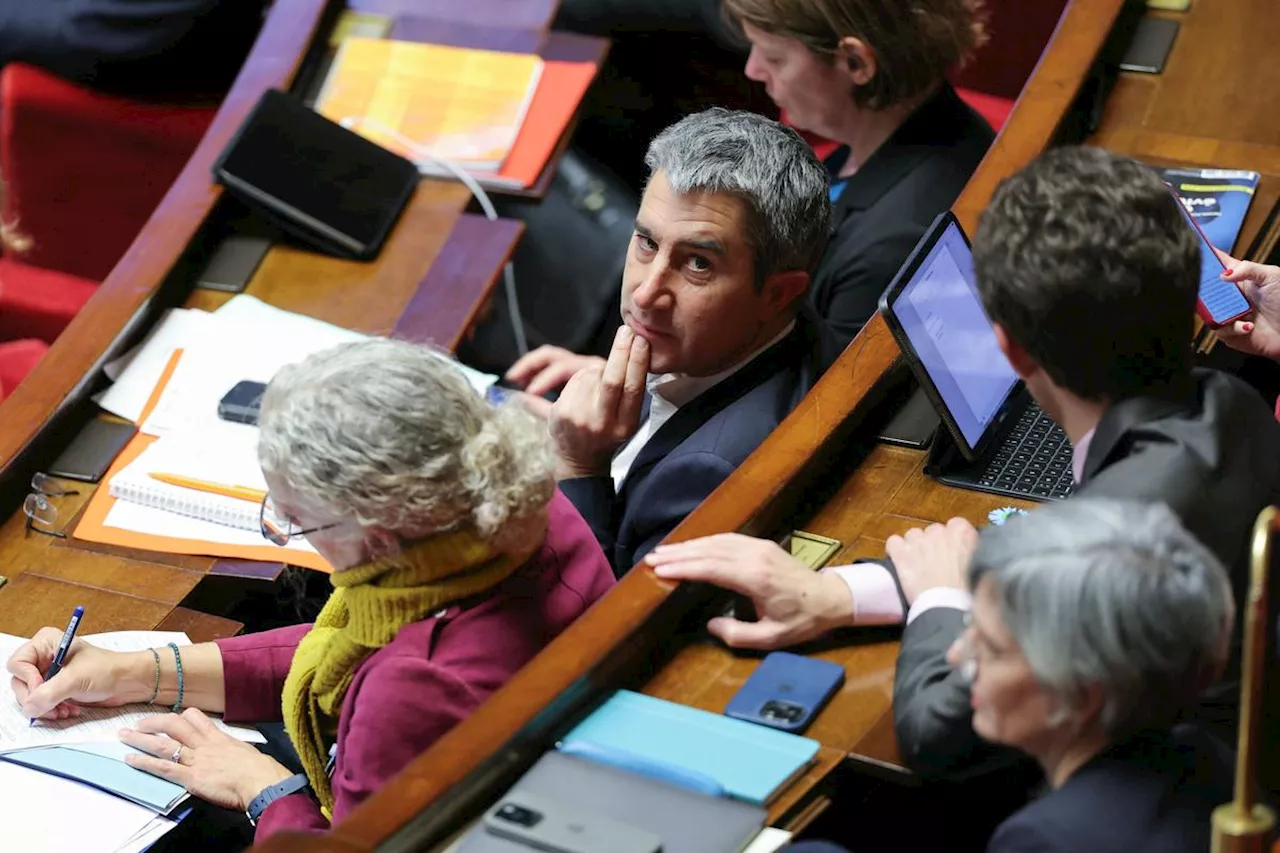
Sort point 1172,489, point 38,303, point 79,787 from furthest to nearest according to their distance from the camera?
point 38,303
point 79,787
point 1172,489

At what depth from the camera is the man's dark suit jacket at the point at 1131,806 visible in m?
1.17

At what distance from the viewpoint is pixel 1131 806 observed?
118cm

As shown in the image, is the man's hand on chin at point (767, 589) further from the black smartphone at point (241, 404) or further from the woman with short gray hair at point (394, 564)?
the black smartphone at point (241, 404)

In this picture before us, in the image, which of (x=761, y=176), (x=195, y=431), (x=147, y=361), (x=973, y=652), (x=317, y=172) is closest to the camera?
(x=973, y=652)

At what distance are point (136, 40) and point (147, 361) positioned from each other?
2.81ft

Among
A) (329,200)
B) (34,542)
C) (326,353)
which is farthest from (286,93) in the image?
(326,353)

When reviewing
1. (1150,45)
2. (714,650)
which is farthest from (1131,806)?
(1150,45)

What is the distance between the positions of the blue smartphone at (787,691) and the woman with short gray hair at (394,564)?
0.21 m

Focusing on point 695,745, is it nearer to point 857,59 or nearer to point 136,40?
point 857,59

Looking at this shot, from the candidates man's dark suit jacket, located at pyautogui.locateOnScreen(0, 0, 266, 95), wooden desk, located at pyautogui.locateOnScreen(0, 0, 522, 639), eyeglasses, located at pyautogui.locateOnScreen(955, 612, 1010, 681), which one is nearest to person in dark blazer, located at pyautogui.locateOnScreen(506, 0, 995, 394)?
wooden desk, located at pyautogui.locateOnScreen(0, 0, 522, 639)

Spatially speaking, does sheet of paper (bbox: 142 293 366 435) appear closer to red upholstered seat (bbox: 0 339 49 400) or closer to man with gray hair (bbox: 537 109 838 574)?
red upholstered seat (bbox: 0 339 49 400)

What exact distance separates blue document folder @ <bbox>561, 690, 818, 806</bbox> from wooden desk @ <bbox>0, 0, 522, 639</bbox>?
0.63 m

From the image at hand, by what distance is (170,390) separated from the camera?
229 cm

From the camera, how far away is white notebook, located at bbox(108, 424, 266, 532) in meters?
2.08
